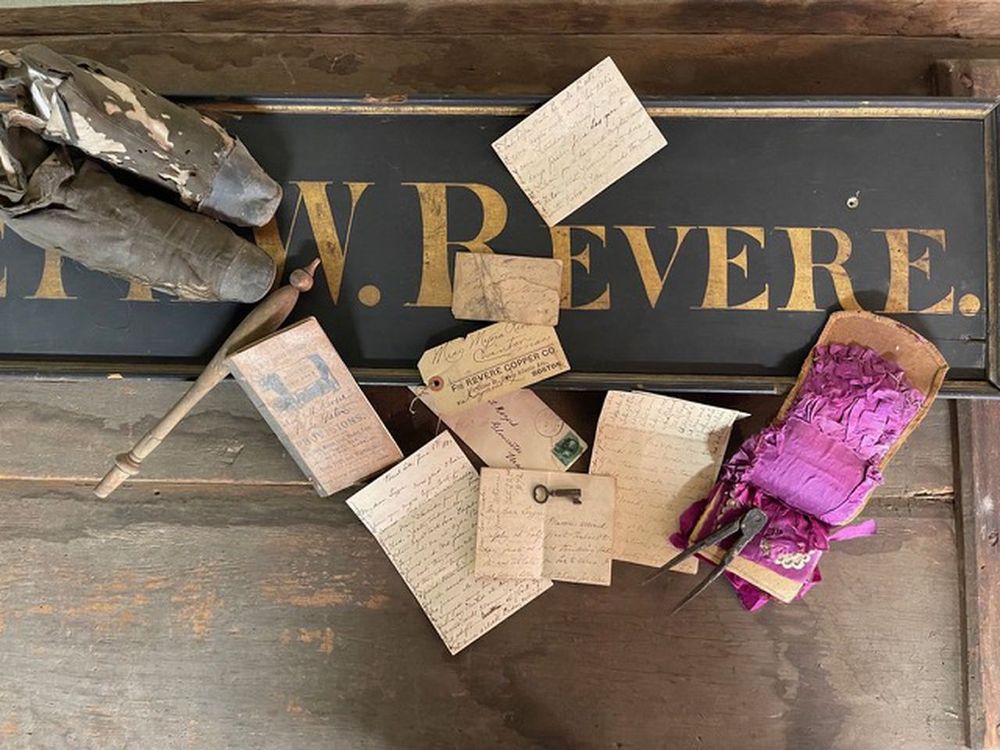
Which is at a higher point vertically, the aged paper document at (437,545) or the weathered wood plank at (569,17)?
the weathered wood plank at (569,17)

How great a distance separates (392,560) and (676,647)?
361 mm

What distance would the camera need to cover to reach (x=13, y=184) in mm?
815

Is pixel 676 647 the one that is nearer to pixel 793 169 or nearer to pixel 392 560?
pixel 392 560

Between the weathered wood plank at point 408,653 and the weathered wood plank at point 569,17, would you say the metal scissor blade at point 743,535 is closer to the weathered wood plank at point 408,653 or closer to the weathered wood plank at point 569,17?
the weathered wood plank at point 408,653

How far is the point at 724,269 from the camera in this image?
3.10 feet

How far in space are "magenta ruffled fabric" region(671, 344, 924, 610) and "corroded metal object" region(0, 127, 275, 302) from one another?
613mm

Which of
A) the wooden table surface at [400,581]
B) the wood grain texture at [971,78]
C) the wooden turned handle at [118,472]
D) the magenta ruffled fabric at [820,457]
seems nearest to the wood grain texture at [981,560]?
the wooden table surface at [400,581]

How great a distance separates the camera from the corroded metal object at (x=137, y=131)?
31.7 inches

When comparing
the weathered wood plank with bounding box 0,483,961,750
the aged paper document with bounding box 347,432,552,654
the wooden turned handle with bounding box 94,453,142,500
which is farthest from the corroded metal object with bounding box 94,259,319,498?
the aged paper document with bounding box 347,432,552,654

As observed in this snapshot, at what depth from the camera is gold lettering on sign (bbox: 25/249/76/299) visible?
0.96 meters

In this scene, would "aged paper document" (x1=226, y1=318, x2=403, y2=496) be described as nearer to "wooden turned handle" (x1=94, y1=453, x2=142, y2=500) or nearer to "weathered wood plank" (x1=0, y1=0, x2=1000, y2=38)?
Result: "wooden turned handle" (x1=94, y1=453, x2=142, y2=500)

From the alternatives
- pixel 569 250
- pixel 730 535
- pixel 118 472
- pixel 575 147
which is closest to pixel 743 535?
pixel 730 535

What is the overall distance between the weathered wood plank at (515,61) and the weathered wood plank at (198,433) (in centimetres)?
40

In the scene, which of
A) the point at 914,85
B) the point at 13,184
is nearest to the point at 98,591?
the point at 13,184
